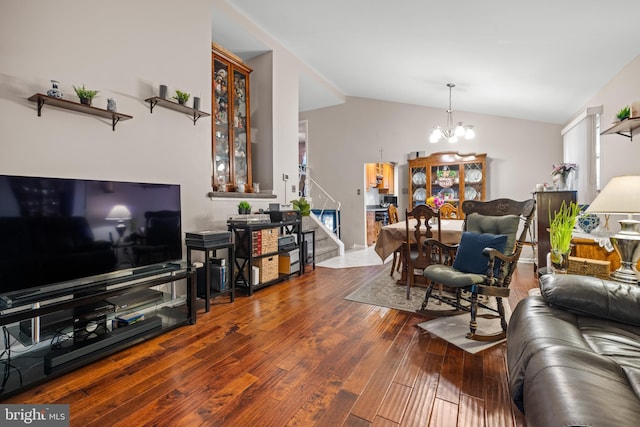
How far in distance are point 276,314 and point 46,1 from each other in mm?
2995

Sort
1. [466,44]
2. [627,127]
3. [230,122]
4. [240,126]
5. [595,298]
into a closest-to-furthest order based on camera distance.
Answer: [595,298] < [627,127] < [466,44] < [230,122] < [240,126]

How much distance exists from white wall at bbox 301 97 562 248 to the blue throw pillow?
381 centimetres

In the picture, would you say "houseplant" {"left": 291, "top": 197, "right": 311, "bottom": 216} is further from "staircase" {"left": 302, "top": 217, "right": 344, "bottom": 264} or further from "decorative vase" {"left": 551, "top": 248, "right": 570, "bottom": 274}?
"decorative vase" {"left": 551, "top": 248, "right": 570, "bottom": 274}

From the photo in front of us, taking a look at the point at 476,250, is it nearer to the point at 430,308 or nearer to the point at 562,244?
the point at 562,244

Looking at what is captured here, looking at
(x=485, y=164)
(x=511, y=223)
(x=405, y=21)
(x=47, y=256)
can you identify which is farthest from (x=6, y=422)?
(x=485, y=164)

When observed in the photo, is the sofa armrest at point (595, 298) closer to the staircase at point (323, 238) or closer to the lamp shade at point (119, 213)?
the lamp shade at point (119, 213)

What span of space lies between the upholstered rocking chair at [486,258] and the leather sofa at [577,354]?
1.71 ft

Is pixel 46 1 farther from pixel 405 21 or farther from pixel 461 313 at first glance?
pixel 461 313

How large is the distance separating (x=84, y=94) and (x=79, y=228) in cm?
102

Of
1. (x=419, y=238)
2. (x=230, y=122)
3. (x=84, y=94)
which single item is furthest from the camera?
(x=230, y=122)

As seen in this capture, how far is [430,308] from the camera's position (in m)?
2.86

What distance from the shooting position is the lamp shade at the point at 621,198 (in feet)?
6.05

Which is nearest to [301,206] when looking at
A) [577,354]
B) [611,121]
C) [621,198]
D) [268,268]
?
[268,268]

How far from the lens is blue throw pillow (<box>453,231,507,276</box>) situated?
248 centimetres
